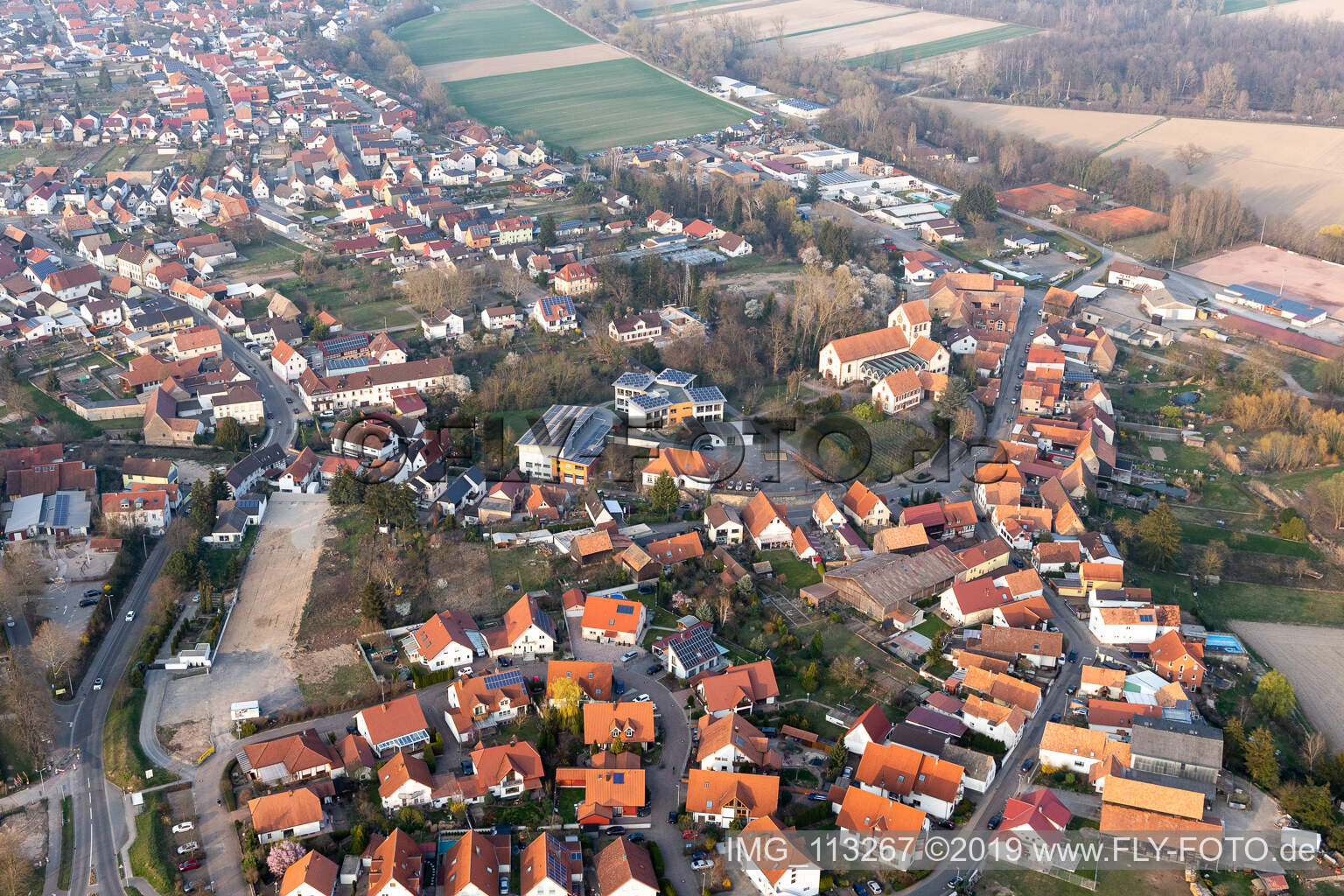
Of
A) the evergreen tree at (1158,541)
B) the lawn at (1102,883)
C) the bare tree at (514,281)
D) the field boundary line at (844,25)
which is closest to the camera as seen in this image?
the lawn at (1102,883)

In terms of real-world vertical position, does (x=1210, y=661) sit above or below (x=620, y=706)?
below

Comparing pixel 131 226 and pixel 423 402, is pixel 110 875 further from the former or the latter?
pixel 131 226

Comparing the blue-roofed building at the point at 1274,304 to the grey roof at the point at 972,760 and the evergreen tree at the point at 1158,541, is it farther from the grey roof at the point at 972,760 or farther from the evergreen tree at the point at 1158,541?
the grey roof at the point at 972,760

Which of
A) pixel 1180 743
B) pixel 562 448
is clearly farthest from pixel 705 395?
pixel 1180 743

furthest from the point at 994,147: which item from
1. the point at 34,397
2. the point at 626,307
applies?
the point at 34,397

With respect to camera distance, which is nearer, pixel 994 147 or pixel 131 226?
pixel 131 226

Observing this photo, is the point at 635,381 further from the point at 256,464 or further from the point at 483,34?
the point at 483,34

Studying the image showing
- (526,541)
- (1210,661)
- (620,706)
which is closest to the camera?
(620,706)

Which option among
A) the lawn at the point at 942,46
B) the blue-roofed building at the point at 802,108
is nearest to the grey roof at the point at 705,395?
the blue-roofed building at the point at 802,108
